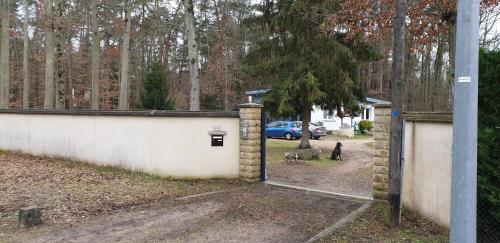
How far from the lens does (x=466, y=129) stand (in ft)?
8.81

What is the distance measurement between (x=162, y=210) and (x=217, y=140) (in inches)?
118

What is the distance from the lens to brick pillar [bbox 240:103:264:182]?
9.33 m

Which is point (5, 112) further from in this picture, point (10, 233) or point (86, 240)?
point (86, 240)

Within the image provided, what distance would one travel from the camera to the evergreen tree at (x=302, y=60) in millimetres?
15750

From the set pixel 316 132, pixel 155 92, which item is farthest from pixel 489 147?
pixel 155 92

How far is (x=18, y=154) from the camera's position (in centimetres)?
1363

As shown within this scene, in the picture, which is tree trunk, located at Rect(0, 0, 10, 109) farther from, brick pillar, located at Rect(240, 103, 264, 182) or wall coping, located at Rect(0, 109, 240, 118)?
brick pillar, located at Rect(240, 103, 264, 182)

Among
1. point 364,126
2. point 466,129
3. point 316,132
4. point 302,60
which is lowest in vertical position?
point 316,132

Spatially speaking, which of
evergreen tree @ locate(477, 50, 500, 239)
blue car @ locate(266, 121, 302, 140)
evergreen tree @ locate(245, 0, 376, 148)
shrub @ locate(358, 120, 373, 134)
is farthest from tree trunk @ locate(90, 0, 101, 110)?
shrub @ locate(358, 120, 373, 134)

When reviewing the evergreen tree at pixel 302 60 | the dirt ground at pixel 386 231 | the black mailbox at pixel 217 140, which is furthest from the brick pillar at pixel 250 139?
the evergreen tree at pixel 302 60

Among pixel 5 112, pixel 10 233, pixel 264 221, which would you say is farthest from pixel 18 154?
pixel 264 221

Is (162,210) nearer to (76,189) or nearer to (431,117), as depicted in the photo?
(76,189)

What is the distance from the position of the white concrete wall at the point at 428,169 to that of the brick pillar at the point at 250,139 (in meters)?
3.44

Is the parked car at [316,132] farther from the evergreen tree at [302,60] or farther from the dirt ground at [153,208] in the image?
the dirt ground at [153,208]
